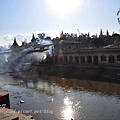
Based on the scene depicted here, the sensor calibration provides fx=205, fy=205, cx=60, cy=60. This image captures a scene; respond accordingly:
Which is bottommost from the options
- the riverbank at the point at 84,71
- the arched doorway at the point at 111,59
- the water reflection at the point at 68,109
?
the water reflection at the point at 68,109

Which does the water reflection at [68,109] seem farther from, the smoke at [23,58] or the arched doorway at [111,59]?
the smoke at [23,58]

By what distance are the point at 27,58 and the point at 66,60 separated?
67.8ft

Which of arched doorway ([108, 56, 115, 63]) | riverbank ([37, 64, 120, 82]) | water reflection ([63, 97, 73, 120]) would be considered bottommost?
water reflection ([63, 97, 73, 120])

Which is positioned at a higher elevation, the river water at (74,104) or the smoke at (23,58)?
the smoke at (23,58)

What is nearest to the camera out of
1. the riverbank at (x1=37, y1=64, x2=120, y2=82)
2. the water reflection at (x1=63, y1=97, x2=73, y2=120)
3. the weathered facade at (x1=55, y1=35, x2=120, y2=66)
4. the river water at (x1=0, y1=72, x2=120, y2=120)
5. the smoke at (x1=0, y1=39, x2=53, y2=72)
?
the water reflection at (x1=63, y1=97, x2=73, y2=120)

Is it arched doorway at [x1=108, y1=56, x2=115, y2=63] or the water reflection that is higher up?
arched doorway at [x1=108, y1=56, x2=115, y2=63]

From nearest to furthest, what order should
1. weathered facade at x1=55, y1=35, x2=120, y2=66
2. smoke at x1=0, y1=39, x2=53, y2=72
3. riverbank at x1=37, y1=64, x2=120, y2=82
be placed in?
riverbank at x1=37, y1=64, x2=120, y2=82 → weathered facade at x1=55, y1=35, x2=120, y2=66 → smoke at x1=0, y1=39, x2=53, y2=72

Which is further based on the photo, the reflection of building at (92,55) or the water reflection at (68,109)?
the reflection of building at (92,55)

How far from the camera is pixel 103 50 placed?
174ft

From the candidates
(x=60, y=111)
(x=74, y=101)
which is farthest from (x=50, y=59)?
(x=60, y=111)

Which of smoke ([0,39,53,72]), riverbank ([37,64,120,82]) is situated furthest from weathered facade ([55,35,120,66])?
smoke ([0,39,53,72])

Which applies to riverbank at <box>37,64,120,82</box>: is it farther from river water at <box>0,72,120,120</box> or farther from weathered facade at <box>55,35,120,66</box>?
river water at <box>0,72,120,120</box>

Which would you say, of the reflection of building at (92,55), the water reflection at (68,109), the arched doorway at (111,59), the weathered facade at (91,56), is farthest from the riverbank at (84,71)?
the water reflection at (68,109)

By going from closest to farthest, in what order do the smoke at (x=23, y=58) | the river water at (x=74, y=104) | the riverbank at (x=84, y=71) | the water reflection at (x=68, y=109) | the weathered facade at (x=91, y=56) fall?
the water reflection at (x=68, y=109) < the river water at (x=74, y=104) < the riverbank at (x=84, y=71) < the weathered facade at (x=91, y=56) < the smoke at (x=23, y=58)
